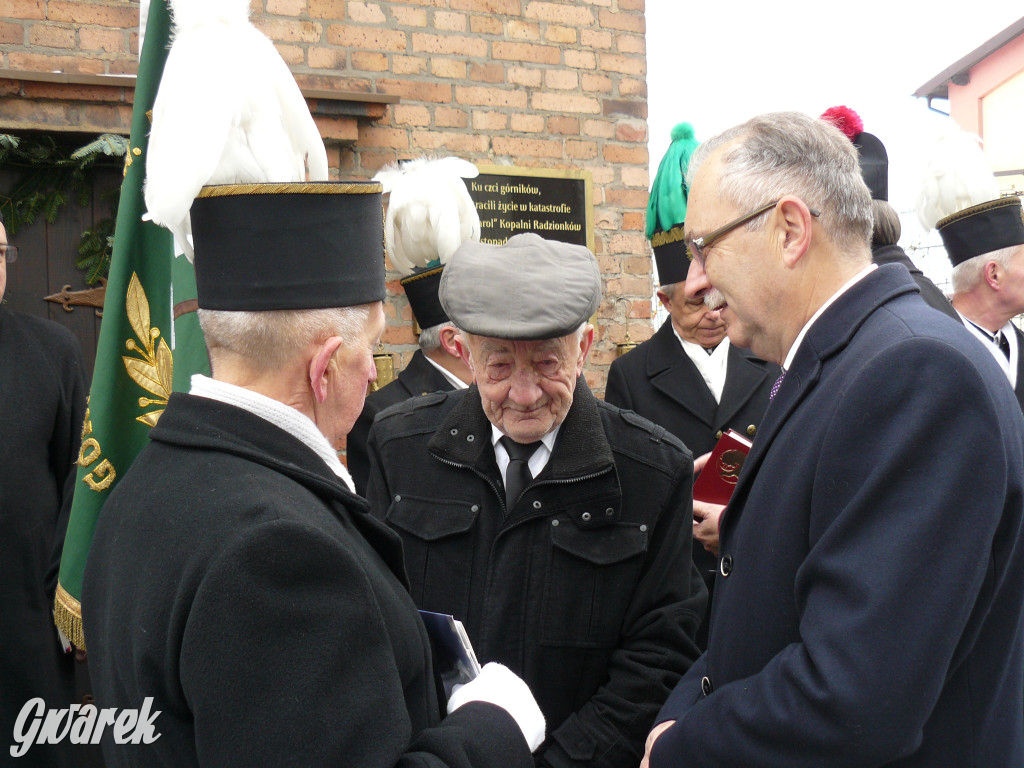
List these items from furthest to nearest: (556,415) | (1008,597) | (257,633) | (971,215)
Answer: (971,215), (556,415), (1008,597), (257,633)

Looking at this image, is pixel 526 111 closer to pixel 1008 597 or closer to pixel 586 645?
pixel 586 645

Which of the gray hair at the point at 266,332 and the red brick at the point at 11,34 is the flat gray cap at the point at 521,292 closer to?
the gray hair at the point at 266,332

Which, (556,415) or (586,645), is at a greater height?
(556,415)

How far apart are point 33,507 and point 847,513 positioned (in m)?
2.59

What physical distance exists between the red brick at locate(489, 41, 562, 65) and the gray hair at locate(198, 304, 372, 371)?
364cm

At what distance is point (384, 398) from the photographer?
363cm

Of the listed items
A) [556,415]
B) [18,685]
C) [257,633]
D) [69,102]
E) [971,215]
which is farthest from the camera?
[971,215]

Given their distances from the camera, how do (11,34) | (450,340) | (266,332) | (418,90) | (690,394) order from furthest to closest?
(418,90) < (11,34) < (450,340) < (690,394) < (266,332)

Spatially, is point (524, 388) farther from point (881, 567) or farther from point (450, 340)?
point (450, 340)

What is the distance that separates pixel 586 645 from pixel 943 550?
99cm

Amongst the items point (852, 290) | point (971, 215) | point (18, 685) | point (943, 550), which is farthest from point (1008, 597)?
point (971, 215)

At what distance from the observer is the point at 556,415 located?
A: 2182 millimetres

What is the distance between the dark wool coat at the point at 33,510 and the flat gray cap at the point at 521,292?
1581 millimetres

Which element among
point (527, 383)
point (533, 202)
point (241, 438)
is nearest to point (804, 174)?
point (527, 383)
